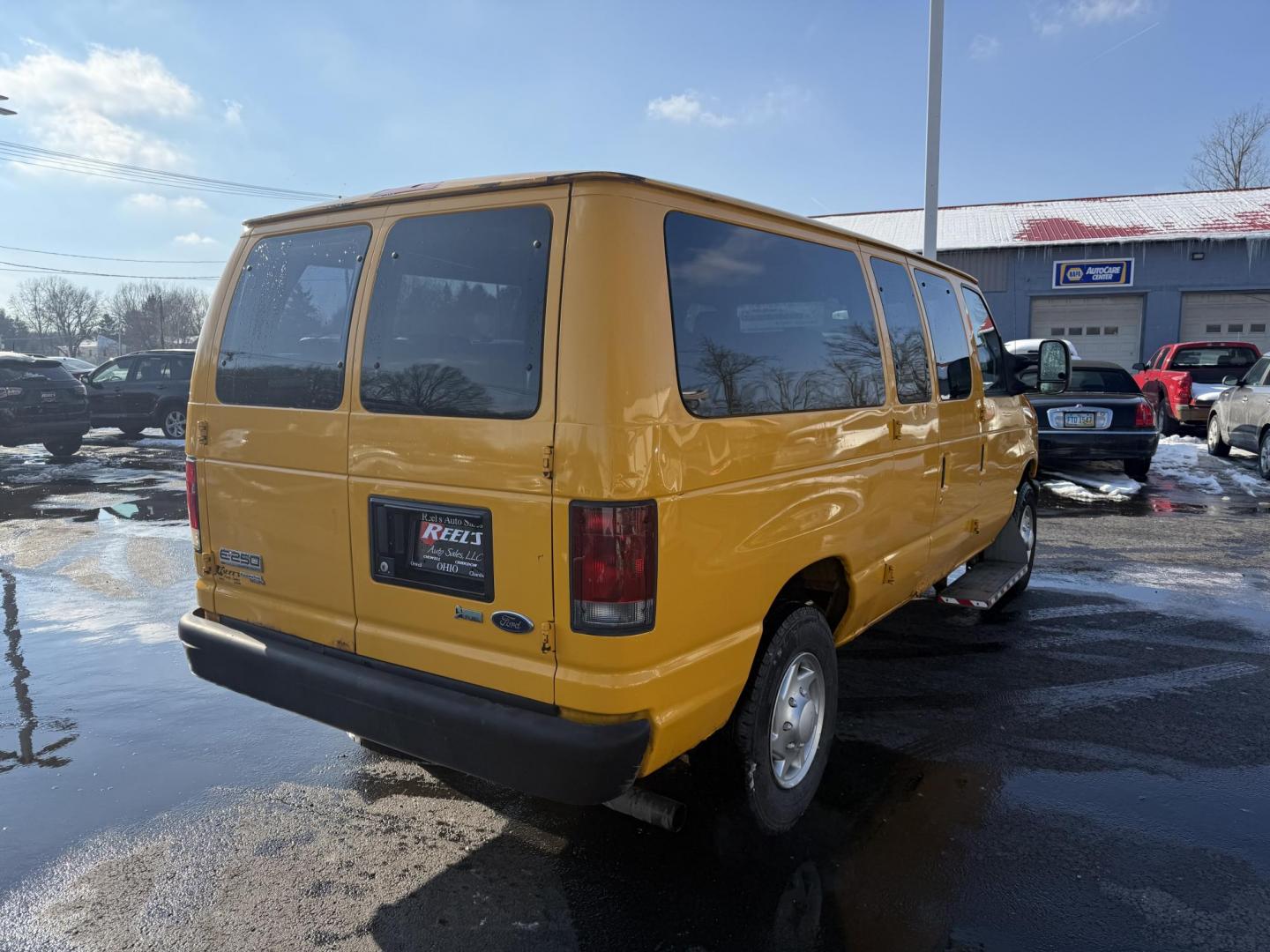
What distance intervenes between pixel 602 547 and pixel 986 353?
353 cm

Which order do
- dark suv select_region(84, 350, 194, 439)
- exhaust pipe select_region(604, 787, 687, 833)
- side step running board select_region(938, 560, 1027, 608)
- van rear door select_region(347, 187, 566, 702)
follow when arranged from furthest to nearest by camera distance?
dark suv select_region(84, 350, 194, 439)
side step running board select_region(938, 560, 1027, 608)
exhaust pipe select_region(604, 787, 687, 833)
van rear door select_region(347, 187, 566, 702)

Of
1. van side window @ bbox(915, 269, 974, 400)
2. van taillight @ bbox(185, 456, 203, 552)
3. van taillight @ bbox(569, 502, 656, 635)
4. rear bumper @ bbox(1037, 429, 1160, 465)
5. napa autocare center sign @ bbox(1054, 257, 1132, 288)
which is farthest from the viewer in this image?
napa autocare center sign @ bbox(1054, 257, 1132, 288)

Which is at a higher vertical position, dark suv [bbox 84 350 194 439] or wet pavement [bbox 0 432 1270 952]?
dark suv [bbox 84 350 194 439]

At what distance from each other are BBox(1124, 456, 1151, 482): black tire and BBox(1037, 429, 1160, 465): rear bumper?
1.78 feet

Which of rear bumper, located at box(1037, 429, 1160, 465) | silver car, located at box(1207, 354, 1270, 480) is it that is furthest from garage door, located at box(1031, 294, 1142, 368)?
rear bumper, located at box(1037, 429, 1160, 465)

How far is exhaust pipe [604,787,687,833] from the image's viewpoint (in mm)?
2912

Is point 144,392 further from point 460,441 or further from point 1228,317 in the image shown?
point 1228,317

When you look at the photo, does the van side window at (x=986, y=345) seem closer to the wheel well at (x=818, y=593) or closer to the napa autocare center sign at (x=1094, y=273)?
the wheel well at (x=818, y=593)

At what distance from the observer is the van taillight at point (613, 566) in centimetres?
241

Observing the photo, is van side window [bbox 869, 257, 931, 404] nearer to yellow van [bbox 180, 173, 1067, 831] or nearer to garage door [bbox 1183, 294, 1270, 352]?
yellow van [bbox 180, 173, 1067, 831]

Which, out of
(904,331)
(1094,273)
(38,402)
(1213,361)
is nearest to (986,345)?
(904,331)

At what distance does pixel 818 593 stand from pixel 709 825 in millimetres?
1008

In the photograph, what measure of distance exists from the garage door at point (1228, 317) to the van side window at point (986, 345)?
23337 millimetres

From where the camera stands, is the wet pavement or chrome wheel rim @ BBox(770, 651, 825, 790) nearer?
the wet pavement
